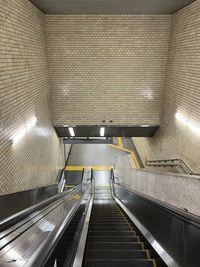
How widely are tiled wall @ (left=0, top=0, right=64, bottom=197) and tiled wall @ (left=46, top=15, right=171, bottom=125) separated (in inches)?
27.5

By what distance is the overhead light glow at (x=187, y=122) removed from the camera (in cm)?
844

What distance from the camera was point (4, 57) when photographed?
6352 millimetres

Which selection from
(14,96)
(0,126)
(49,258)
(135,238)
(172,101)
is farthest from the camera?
(172,101)

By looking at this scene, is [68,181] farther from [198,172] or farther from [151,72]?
[198,172]

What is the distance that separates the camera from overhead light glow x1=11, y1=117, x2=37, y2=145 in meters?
7.09

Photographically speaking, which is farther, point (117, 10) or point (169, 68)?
point (169, 68)

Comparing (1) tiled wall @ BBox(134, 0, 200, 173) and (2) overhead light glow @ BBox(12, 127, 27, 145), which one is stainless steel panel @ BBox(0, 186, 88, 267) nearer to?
(2) overhead light glow @ BBox(12, 127, 27, 145)

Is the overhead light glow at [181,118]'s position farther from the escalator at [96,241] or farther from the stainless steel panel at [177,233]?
the stainless steel panel at [177,233]

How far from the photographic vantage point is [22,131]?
25.4ft

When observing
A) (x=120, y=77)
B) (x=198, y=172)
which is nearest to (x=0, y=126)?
(x=198, y=172)

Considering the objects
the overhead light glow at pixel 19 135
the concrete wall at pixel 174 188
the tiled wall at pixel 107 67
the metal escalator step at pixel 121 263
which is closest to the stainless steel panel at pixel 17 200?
the overhead light glow at pixel 19 135

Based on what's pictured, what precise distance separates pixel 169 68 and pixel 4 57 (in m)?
6.27

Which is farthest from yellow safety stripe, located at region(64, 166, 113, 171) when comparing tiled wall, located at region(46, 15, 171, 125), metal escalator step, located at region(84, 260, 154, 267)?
metal escalator step, located at region(84, 260, 154, 267)

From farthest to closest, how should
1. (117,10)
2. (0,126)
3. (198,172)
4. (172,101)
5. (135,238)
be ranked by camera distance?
(172,101) < (117,10) < (198,172) < (0,126) < (135,238)
